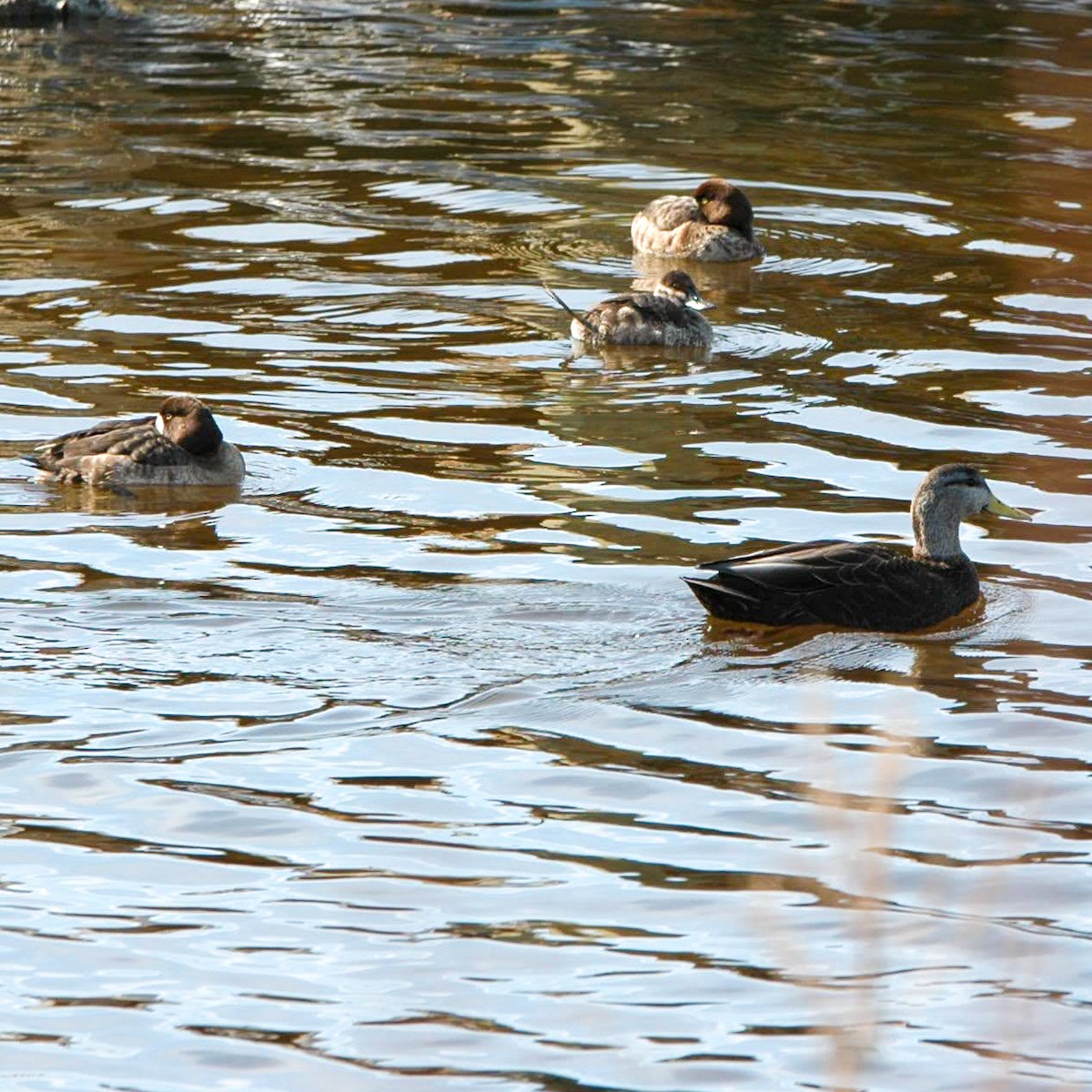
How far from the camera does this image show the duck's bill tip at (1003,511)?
11.0 m

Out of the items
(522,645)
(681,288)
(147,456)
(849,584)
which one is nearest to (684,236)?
(681,288)

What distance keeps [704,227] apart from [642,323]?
2.98 metres

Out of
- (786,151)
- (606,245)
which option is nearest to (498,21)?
(786,151)

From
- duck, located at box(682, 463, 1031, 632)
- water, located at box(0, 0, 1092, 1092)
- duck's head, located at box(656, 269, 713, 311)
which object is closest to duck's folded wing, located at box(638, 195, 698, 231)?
water, located at box(0, 0, 1092, 1092)

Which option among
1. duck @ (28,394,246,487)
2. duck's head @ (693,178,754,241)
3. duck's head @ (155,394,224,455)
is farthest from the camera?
duck's head @ (693,178,754,241)

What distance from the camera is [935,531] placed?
10.8 meters

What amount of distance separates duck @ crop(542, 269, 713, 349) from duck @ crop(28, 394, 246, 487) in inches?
147

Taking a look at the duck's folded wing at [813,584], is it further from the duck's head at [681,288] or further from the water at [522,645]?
the duck's head at [681,288]

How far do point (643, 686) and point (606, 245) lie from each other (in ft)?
33.2

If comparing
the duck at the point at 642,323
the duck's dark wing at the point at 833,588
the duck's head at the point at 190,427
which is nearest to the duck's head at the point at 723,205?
the duck at the point at 642,323

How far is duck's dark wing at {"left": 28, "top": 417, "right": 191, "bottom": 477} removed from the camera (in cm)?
1252

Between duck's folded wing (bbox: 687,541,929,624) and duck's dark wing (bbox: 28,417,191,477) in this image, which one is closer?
duck's folded wing (bbox: 687,541,929,624)

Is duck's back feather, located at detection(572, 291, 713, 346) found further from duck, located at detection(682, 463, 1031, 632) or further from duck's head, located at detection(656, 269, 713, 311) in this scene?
duck, located at detection(682, 463, 1031, 632)

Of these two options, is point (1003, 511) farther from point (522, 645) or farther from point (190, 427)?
point (190, 427)
